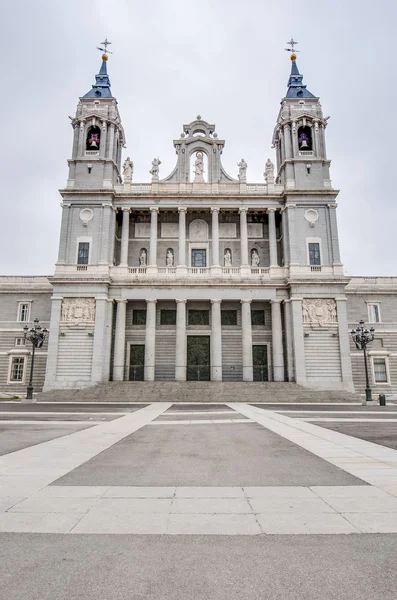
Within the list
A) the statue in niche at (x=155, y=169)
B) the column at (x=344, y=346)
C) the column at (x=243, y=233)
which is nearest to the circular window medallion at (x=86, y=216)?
the statue in niche at (x=155, y=169)

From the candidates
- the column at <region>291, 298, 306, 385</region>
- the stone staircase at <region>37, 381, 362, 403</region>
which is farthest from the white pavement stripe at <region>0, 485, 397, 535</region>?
the column at <region>291, 298, 306, 385</region>

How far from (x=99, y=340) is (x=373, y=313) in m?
27.2

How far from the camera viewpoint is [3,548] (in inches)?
132

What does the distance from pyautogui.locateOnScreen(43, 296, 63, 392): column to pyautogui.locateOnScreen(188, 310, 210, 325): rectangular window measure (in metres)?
12.4

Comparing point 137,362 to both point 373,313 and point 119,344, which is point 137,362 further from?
point 373,313

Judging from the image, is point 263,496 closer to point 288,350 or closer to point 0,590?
point 0,590

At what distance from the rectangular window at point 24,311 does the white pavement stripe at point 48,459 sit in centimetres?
3183

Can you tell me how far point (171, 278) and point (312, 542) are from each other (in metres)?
33.3

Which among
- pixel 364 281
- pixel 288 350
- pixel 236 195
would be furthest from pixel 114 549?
pixel 364 281

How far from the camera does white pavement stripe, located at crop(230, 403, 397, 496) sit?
5.87 metres

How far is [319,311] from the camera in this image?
3484cm

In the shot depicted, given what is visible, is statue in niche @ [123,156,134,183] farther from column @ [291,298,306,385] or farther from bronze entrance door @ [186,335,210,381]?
column @ [291,298,306,385]

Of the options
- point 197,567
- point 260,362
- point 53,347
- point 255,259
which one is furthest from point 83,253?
point 197,567

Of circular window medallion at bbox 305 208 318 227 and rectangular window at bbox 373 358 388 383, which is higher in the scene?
circular window medallion at bbox 305 208 318 227
